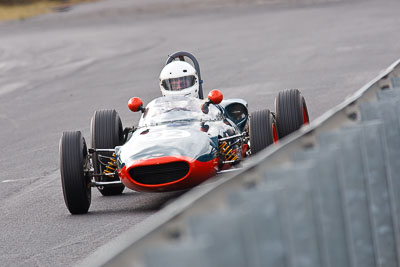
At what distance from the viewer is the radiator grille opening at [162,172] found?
30.9 feet

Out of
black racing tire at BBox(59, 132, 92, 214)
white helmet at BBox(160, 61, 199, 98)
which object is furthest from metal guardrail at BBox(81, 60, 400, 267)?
white helmet at BBox(160, 61, 199, 98)

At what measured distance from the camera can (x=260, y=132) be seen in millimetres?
10609

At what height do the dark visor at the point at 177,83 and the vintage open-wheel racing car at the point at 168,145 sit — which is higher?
the dark visor at the point at 177,83

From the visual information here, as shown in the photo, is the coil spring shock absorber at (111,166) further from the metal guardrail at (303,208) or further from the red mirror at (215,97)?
the metal guardrail at (303,208)

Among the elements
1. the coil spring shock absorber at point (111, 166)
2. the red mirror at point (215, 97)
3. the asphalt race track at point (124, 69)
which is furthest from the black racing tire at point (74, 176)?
Result: the red mirror at point (215, 97)

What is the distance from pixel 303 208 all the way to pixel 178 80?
8045 mm

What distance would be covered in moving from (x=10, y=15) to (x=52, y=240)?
162 feet

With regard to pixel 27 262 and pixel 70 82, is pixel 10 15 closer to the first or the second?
pixel 70 82

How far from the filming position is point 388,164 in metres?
5.32

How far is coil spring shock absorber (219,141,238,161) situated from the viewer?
34.6ft

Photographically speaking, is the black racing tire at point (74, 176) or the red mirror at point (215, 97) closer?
the black racing tire at point (74, 176)

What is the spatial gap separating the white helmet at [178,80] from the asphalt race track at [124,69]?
1553 millimetres

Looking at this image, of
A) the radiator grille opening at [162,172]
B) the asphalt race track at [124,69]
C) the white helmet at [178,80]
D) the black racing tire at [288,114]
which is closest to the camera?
the radiator grille opening at [162,172]

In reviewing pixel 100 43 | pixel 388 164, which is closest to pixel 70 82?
pixel 100 43
